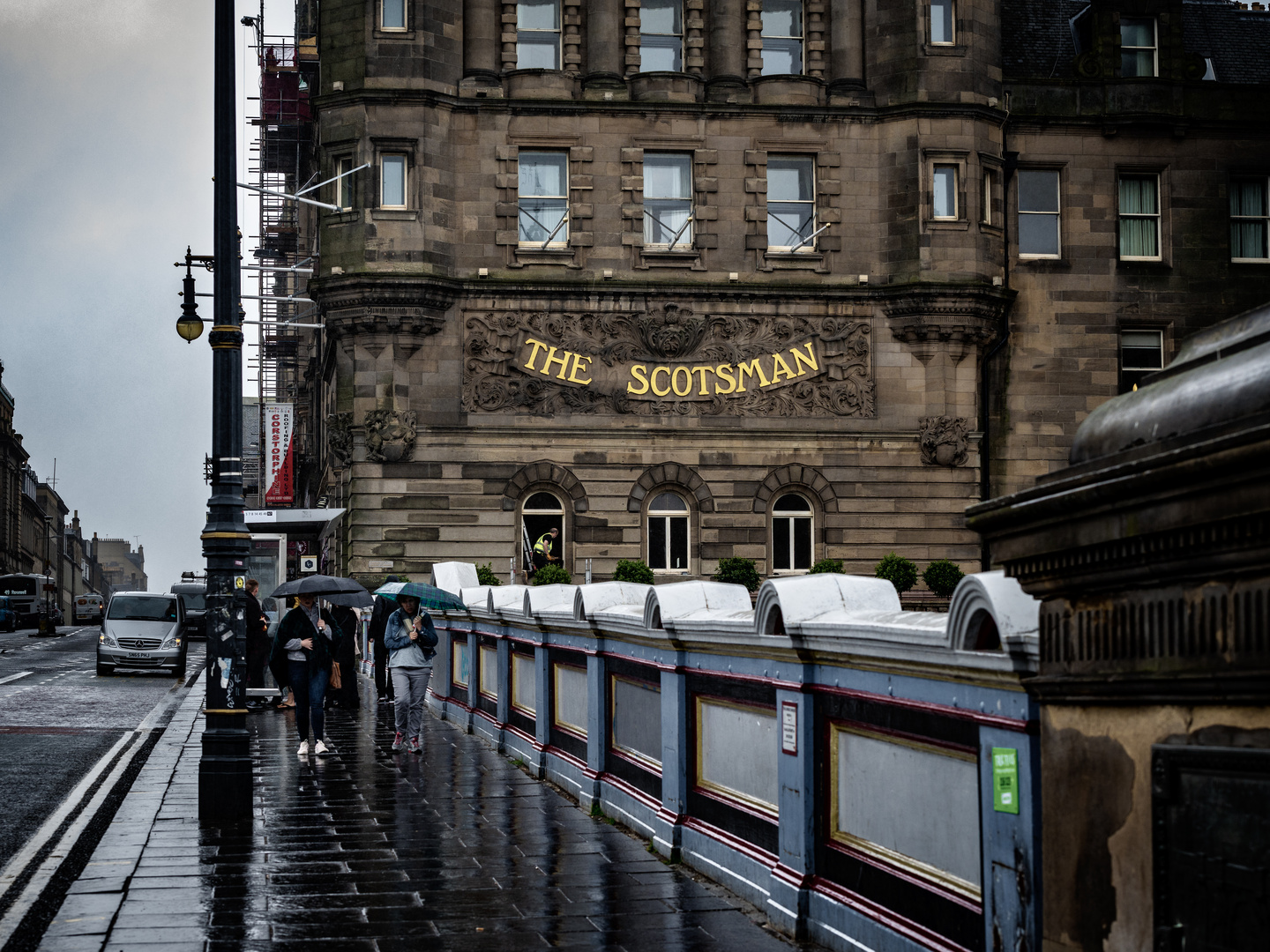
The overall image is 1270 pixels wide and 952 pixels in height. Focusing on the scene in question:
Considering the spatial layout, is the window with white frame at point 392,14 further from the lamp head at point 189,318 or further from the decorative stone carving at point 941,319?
the lamp head at point 189,318

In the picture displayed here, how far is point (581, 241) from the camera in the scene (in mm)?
34719

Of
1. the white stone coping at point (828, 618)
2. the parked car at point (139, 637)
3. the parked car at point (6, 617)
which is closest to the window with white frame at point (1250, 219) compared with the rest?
the parked car at point (139, 637)

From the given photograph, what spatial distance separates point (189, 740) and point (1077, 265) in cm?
2500

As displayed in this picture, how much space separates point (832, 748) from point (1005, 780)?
232 cm

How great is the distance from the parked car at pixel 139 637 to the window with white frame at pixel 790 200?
1614 centimetres

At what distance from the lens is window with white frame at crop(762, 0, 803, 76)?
118ft

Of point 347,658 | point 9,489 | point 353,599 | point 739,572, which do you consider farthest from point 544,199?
point 9,489

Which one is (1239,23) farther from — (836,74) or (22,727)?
(22,727)

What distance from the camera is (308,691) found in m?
17.5

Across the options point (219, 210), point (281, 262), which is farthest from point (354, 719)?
point (281, 262)

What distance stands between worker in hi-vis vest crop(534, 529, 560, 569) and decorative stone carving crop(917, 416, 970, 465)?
8.37m

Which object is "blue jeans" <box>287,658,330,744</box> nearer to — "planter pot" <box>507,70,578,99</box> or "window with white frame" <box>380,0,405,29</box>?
"planter pot" <box>507,70,578,99</box>

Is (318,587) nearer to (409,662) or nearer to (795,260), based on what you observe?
→ (409,662)

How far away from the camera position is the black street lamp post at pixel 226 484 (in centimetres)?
1257
